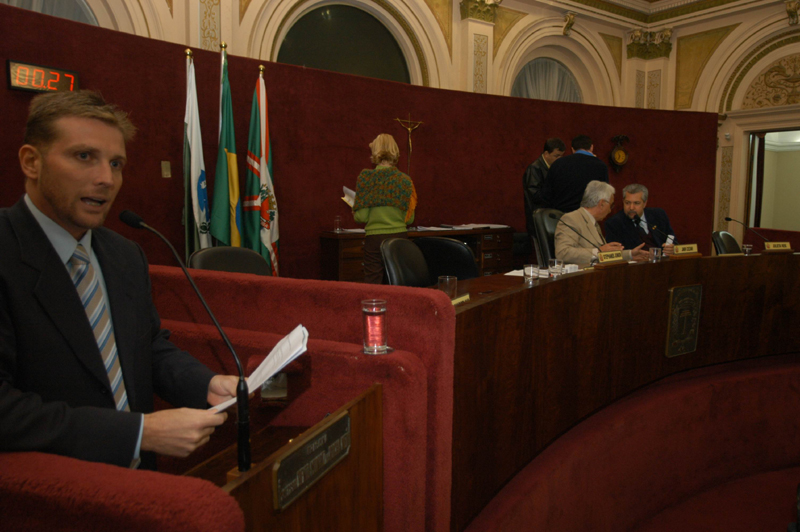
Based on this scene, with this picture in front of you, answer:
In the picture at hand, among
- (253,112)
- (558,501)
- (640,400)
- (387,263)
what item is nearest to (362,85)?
(253,112)

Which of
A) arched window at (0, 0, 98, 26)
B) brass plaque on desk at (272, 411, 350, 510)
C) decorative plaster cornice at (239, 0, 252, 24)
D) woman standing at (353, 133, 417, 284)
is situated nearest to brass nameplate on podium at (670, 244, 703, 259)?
woman standing at (353, 133, 417, 284)

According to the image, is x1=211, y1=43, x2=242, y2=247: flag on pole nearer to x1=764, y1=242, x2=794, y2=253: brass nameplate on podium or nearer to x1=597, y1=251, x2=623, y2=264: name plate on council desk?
x1=597, y1=251, x2=623, y2=264: name plate on council desk

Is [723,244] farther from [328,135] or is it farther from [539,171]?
[328,135]

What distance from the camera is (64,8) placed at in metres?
4.23

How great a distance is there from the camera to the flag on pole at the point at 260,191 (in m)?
3.72

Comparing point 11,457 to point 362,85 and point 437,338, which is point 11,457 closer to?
point 437,338

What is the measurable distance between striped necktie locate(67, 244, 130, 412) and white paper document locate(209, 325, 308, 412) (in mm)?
304

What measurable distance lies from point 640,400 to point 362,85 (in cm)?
352

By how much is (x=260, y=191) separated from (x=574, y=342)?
97.7 inches

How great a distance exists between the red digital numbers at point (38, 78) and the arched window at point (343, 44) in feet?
8.24

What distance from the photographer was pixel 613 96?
8086 millimetres

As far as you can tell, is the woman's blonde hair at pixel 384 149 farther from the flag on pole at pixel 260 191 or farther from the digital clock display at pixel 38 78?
the digital clock display at pixel 38 78

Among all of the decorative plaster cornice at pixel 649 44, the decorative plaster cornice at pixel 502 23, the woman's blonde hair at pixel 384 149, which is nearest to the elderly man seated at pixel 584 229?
the woman's blonde hair at pixel 384 149

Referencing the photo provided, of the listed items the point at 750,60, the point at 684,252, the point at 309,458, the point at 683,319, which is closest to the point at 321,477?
the point at 309,458
